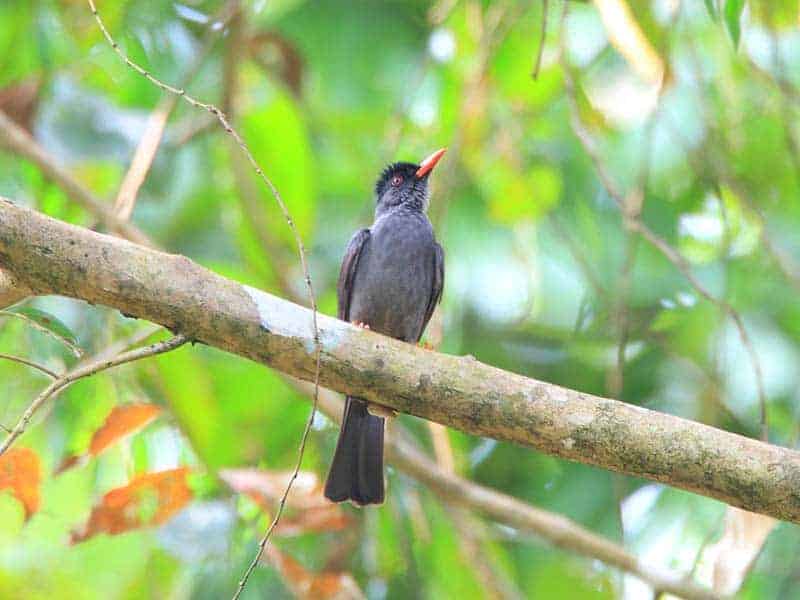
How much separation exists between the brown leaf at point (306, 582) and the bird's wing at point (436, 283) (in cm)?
98

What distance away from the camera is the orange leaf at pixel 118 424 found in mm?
3377

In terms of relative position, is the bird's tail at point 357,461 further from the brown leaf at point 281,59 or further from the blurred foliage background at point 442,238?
the brown leaf at point 281,59

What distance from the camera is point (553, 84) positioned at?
250 inches

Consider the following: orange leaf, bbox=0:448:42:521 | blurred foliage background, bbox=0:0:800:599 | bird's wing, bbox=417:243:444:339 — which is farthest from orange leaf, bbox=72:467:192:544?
bird's wing, bbox=417:243:444:339

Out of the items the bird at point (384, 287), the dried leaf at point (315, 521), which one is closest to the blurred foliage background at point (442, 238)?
the dried leaf at point (315, 521)

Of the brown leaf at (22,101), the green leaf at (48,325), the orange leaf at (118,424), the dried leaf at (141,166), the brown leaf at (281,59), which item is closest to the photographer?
the green leaf at (48,325)

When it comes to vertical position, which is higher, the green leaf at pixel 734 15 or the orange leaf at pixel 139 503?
the green leaf at pixel 734 15

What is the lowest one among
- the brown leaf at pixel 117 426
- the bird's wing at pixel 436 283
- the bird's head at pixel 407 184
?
the brown leaf at pixel 117 426

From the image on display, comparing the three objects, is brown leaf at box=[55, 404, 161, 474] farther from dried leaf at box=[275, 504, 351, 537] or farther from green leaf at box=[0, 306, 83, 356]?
dried leaf at box=[275, 504, 351, 537]

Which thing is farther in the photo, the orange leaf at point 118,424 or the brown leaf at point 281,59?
the brown leaf at point 281,59

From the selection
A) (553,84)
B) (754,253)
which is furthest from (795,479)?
(553,84)

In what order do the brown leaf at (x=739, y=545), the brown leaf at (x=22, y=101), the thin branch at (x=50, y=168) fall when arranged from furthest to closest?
the brown leaf at (x=22, y=101) → the thin branch at (x=50, y=168) → the brown leaf at (x=739, y=545)

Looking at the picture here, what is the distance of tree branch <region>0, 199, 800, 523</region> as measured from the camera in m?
2.59

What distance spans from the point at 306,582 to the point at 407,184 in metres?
1.68
